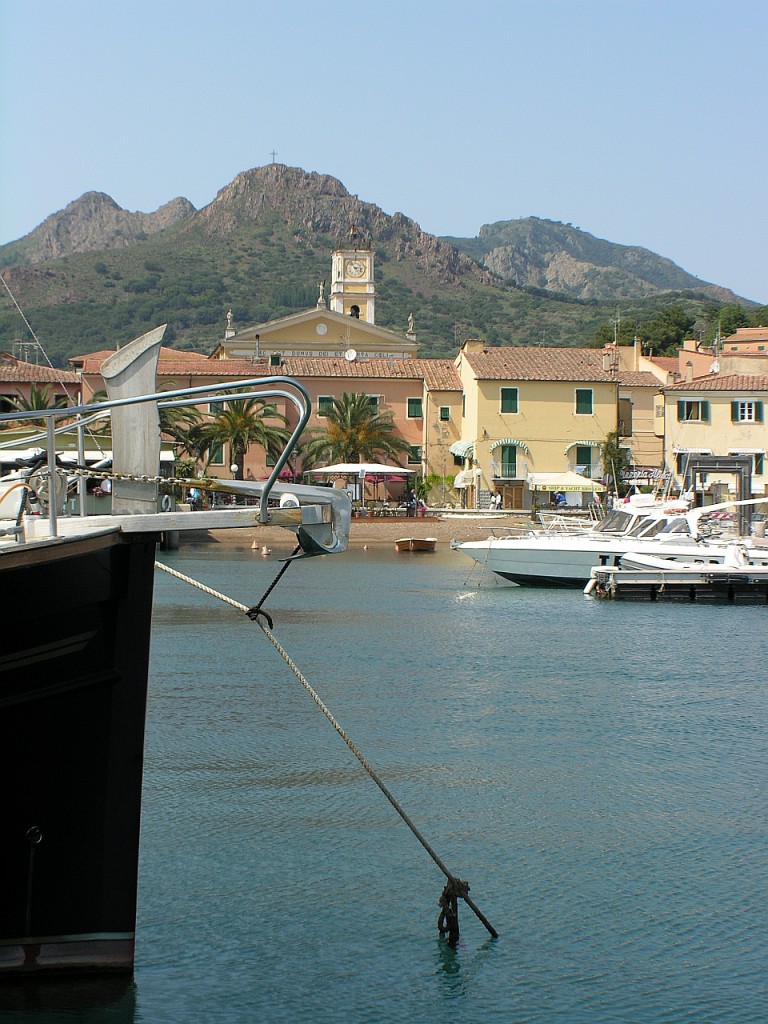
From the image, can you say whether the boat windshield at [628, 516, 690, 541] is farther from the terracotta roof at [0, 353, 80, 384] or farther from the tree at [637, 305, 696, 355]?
the tree at [637, 305, 696, 355]

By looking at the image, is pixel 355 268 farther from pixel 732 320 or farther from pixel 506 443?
pixel 732 320

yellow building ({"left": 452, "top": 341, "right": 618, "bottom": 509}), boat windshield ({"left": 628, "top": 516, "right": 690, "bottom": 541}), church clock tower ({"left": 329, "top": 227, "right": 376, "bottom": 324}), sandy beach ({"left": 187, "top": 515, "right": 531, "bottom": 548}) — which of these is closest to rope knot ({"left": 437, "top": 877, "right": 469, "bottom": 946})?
boat windshield ({"left": 628, "top": 516, "right": 690, "bottom": 541})

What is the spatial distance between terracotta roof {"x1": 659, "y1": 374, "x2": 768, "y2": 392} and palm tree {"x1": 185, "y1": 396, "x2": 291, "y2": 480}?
1936 cm

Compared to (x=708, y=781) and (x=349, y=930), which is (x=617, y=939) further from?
(x=708, y=781)

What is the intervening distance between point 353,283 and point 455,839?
80804 mm

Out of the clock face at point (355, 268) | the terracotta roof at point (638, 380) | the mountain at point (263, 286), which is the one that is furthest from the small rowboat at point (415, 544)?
the mountain at point (263, 286)

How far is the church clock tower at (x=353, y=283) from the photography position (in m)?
89.6

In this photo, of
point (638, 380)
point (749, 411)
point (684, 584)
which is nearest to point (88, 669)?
point (684, 584)

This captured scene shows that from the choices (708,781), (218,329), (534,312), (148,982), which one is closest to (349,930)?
(148,982)

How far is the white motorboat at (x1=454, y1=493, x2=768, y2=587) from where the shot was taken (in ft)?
114

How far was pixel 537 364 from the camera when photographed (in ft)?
209

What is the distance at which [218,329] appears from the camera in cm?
14000

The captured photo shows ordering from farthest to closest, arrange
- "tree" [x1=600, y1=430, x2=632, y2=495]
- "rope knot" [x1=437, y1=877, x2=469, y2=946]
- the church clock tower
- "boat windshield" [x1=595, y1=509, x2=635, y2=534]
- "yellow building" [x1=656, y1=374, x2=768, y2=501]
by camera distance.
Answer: the church clock tower → "tree" [x1=600, y1=430, x2=632, y2=495] → "yellow building" [x1=656, y1=374, x2=768, y2=501] → "boat windshield" [x1=595, y1=509, x2=635, y2=534] → "rope knot" [x1=437, y1=877, x2=469, y2=946]

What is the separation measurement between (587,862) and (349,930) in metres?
2.69
